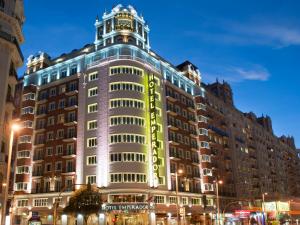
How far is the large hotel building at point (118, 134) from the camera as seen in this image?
61656 millimetres

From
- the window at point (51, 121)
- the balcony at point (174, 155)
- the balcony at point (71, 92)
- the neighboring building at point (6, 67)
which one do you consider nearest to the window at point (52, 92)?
the balcony at point (71, 92)

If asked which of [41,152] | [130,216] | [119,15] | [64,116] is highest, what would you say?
[119,15]

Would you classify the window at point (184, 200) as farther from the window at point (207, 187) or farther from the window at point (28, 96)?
the window at point (28, 96)

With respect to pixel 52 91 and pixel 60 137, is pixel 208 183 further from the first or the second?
pixel 52 91

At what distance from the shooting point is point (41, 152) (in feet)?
239

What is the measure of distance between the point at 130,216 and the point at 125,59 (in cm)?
2915

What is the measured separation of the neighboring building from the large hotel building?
19400 mm

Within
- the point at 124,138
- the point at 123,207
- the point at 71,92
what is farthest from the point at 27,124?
the point at 123,207

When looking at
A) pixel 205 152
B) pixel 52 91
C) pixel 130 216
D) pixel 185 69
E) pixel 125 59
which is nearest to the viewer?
pixel 130 216

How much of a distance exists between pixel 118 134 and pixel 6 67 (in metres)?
27.4

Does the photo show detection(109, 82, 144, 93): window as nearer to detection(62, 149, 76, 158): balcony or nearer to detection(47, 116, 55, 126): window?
detection(62, 149, 76, 158): balcony

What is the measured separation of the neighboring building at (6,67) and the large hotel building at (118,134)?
19.4m

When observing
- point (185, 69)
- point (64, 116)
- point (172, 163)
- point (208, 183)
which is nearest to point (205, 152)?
point (208, 183)

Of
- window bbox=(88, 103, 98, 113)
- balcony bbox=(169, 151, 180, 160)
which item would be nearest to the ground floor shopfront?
balcony bbox=(169, 151, 180, 160)
